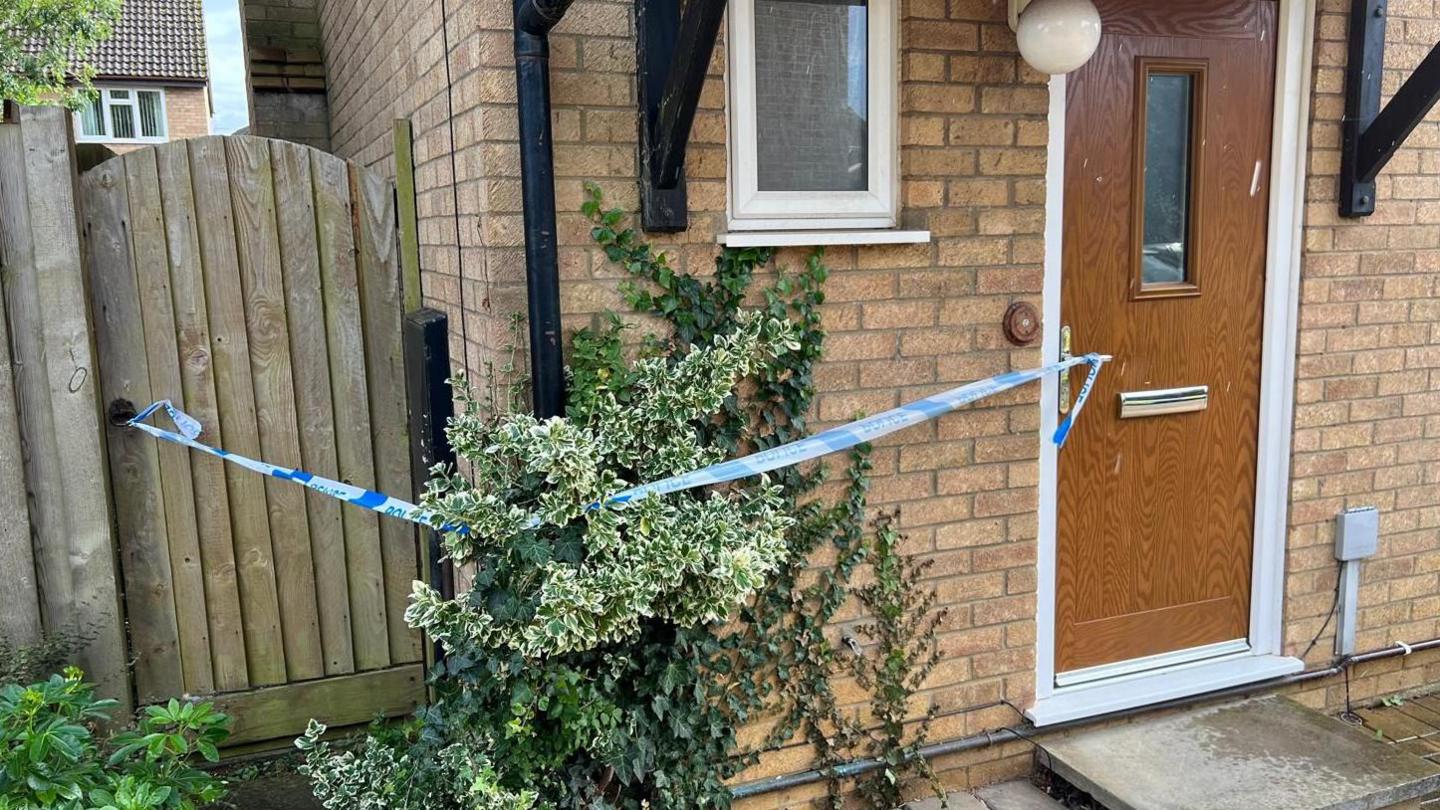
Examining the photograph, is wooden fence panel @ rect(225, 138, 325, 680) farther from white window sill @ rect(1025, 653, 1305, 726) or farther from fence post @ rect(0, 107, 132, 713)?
white window sill @ rect(1025, 653, 1305, 726)

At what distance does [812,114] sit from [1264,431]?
6.48ft

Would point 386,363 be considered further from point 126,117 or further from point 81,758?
point 126,117

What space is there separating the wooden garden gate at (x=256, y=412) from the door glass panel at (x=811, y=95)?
4.24 feet

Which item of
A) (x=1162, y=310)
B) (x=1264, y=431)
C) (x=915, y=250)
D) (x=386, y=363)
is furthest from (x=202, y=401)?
(x=1264, y=431)

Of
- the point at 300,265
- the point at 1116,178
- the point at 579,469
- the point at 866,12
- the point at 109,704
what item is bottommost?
the point at 109,704

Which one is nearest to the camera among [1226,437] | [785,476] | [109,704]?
[109,704]

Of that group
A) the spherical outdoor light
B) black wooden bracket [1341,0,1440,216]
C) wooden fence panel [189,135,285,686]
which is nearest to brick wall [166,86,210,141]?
wooden fence panel [189,135,285,686]

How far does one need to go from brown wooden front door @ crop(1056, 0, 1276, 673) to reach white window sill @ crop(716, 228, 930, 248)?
2.05 ft

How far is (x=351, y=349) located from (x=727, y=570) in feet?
5.44

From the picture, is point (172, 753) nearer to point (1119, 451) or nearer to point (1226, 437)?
point (1119, 451)

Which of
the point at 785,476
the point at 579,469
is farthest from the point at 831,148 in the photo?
the point at 579,469

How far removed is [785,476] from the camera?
110 inches

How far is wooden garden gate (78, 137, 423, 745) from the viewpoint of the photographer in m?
2.96

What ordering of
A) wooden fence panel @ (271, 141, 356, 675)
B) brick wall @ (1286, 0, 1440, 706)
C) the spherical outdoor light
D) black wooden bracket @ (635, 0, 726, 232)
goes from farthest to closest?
brick wall @ (1286, 0, 1440, 706) → wooden fence panel @ (271, 141, 356, 675) → the spherical outdoor light → black wooden bracket @ (635, 0, 726, 232)
